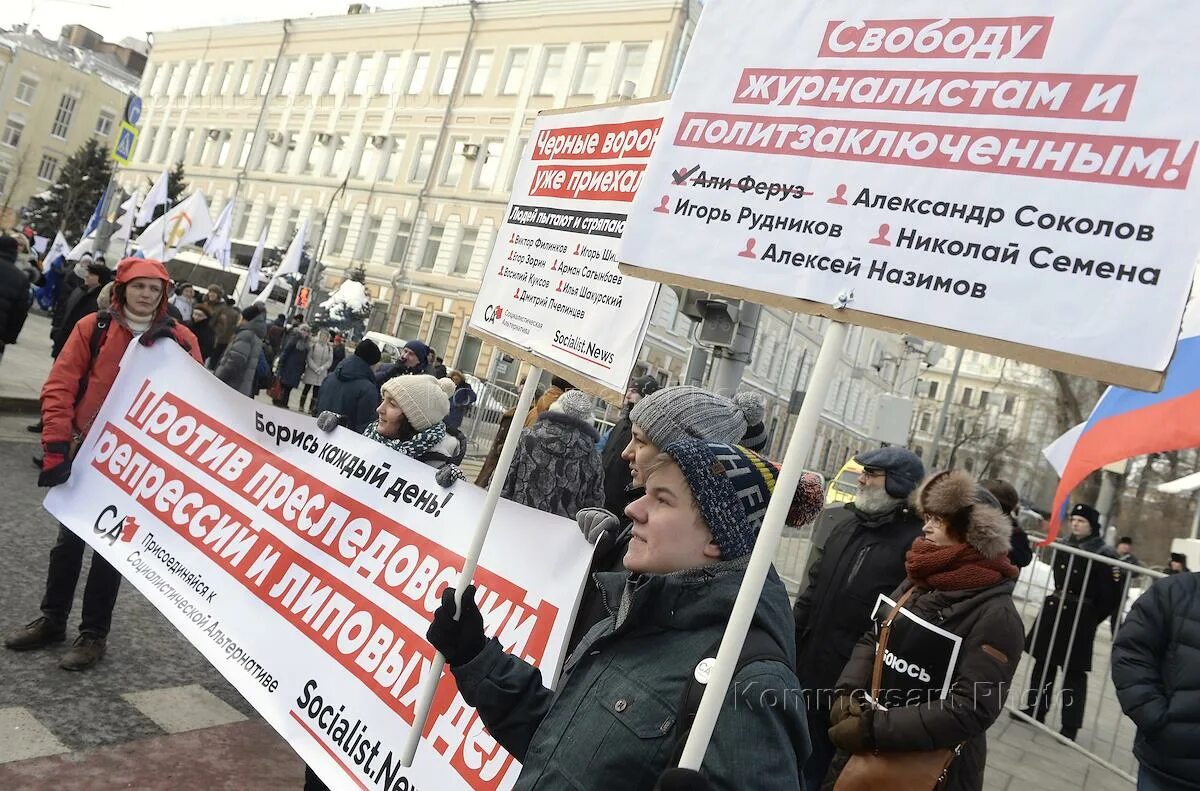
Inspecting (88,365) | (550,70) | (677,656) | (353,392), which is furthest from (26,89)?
(677,656)

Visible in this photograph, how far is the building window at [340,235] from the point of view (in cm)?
4069

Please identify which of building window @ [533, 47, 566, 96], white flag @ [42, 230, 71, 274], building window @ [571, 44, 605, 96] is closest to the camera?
white flag @ [42, 230, 71, 274]

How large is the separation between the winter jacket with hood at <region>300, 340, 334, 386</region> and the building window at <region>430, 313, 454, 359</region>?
61.7ft

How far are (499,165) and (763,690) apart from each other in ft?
119

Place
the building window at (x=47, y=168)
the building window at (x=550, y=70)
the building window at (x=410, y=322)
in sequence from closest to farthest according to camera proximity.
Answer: the building window at (x=550, y=70), the building window at (x=410, y=322), the building window at (x=47, y=168)

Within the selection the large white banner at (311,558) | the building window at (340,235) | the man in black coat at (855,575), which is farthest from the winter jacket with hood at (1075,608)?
the building window at (340,235)

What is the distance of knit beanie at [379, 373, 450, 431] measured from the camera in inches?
152

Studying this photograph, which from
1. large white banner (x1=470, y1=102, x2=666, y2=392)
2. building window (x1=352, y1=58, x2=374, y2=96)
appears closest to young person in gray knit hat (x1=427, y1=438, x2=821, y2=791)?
large white banner (x1=470, y1=102, x2=666, y2=392)

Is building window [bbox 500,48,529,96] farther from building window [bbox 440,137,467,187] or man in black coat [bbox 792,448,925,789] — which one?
man in black coat [bbox 792,448,925,789]

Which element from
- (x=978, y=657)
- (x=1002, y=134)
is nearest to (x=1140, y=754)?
(x=978, y=657)

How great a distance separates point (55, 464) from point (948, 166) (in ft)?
13.2

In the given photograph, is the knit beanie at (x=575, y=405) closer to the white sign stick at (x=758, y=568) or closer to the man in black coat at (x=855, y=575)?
the man in black coat at (x=855, y=575)

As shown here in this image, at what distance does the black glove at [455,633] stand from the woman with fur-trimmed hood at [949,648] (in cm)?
152

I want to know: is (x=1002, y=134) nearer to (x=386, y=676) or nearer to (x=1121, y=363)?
(x=1121, y=363)
